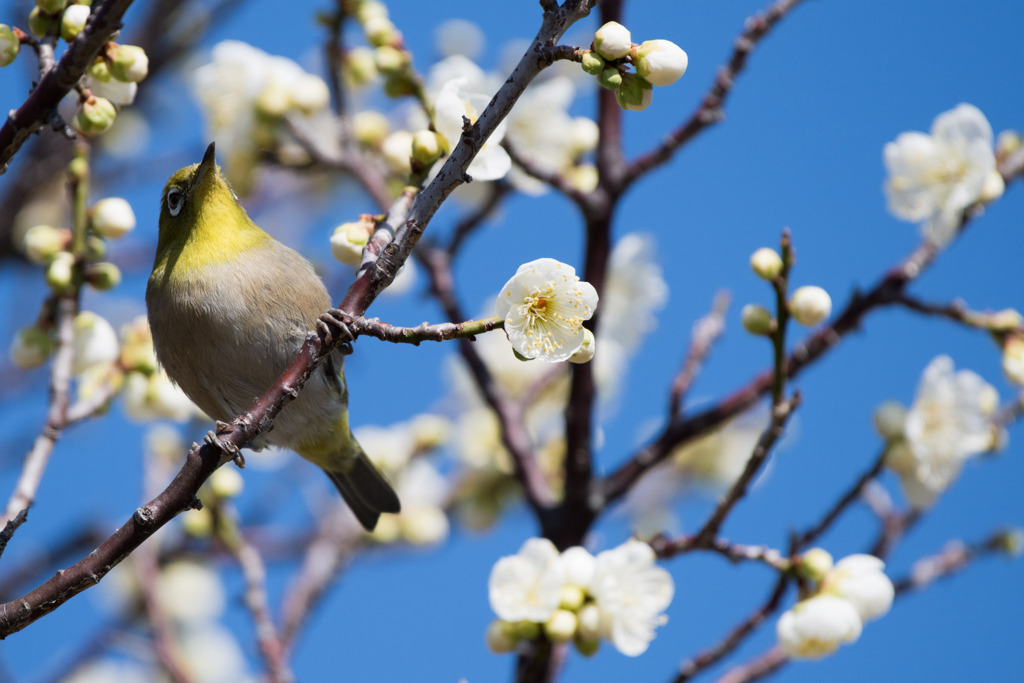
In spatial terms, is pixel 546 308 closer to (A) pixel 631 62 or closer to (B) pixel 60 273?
(A) pixel 631 62

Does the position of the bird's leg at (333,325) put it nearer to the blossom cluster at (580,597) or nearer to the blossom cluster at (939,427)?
the blossom cluster at (580,597)

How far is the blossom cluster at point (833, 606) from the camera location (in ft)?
9.97

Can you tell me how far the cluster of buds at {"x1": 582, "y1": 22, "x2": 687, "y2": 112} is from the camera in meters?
2.23

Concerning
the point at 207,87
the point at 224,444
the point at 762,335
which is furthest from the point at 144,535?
the point at 207,87

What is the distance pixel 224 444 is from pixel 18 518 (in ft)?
2.03

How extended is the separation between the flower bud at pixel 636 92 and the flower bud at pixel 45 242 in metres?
1.99

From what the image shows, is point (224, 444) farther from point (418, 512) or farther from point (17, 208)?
point (17, 208)

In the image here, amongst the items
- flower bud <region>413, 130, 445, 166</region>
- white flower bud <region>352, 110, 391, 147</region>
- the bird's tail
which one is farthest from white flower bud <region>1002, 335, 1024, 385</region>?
white flower bud <region>352, 110, 391, 147</region>

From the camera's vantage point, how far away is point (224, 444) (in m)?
2.15

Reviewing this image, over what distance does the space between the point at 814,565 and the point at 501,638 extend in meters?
1.04

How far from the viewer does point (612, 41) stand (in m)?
2.23

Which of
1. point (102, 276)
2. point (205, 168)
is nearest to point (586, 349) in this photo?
point (102, 276)

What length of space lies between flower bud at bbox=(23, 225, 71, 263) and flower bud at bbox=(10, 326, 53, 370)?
26 cm

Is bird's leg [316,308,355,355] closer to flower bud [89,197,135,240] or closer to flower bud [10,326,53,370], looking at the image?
flower bud [89,197,135,240]
